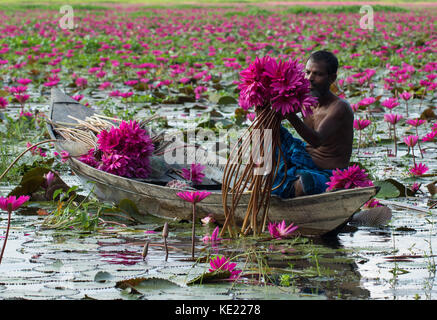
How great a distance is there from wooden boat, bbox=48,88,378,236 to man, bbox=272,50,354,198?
0.18 m

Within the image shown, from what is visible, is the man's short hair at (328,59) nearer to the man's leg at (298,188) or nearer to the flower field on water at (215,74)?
the flower field on water at (215,74)

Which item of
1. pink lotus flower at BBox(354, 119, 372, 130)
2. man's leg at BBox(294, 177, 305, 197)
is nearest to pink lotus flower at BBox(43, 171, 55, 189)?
man's leg at BBox(294, 177, 305, 197)

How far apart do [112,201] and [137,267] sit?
6.03 feet

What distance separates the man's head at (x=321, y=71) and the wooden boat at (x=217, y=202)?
30.8 inches

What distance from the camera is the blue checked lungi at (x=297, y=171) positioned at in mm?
4801

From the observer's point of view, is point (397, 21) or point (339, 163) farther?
point (397, 21)

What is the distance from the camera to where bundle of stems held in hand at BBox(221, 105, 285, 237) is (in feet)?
14.7

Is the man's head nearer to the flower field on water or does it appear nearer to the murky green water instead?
the flower field on water

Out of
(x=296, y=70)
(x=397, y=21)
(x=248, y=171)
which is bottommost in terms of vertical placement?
(x=248, y=171)

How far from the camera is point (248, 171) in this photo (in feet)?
15.3

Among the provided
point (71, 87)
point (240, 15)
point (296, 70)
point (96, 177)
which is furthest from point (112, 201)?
point (240, 15)

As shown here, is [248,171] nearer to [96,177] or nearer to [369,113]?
[96,177]

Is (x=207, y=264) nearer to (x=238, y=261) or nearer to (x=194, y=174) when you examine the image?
(x=238, y=261)
